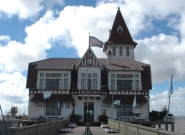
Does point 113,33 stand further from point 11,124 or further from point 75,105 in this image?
point 11,124

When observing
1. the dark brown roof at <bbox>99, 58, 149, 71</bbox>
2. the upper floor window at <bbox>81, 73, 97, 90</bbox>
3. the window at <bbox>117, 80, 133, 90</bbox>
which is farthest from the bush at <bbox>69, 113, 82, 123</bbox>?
the dark brown roof at <bbox>99, 58, 149, 71</bbox>

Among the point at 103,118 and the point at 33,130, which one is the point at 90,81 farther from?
the point at 33,130

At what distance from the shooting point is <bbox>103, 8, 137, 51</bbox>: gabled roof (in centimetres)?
6154

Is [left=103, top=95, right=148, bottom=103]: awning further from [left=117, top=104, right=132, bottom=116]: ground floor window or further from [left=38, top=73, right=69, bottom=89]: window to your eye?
[left=38, top=73, right=69, bottom=89]: window

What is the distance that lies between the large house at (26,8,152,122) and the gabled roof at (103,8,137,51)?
15.1m

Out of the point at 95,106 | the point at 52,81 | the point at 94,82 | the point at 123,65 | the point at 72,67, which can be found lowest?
the point at 95,106

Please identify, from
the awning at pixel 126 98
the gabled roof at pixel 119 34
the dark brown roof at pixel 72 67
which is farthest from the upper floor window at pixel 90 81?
the gabled roof at pixel 119 34

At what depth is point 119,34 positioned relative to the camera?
208 ft

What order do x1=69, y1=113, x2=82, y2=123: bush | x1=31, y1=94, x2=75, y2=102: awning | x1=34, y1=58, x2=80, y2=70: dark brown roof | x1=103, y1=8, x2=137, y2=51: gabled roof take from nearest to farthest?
x1=69, y1=113, x2=82, y2=123: bush < x1=31, y1=94, x2=75, y2=102: awning < x1=34, y1=58, x2=80, y2=70: dark brown roof < x1=103, y1=8, x2=137, y2=51: gabled roof

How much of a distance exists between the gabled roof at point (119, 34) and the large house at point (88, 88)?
15.1 metres

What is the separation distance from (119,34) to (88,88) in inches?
850

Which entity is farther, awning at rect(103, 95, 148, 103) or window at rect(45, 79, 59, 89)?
window at rect(45, 79, 59, 89)

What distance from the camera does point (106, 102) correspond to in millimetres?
44844

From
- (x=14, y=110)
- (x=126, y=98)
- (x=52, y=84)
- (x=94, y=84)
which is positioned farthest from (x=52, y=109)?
(x=14, y=110)
